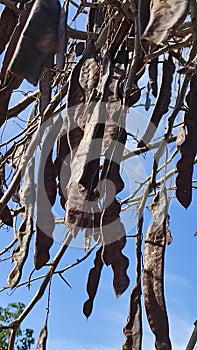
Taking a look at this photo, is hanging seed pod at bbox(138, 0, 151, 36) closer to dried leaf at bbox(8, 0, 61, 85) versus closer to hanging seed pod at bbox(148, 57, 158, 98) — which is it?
dried leaf at bbox(8, 0, 61, 85)

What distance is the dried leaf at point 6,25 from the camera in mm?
1099

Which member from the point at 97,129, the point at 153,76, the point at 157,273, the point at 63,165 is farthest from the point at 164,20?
the point at 153,76

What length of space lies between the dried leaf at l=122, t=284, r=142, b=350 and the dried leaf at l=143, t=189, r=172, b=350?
59 mm

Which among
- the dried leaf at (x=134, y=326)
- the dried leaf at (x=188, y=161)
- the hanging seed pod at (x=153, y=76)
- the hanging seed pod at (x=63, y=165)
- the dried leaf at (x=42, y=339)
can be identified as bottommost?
the dried leaf at (x=134, y=326)

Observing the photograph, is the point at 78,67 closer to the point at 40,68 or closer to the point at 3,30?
the point at 3,30

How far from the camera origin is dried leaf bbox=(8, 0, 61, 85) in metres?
0.62

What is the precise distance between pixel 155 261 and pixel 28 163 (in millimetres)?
299

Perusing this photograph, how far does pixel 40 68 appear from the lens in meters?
0.63

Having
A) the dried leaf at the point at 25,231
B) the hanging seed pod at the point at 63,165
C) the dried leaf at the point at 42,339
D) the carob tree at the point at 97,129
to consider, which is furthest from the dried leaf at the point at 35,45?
the dried leaf at the point at 42,339

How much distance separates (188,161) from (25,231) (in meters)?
0.32

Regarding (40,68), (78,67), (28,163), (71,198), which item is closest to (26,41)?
(40,68)

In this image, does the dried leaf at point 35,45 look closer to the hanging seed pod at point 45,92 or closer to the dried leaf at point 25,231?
the hanging seed pod at point 45,92

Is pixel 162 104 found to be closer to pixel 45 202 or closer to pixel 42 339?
Result: pixel 45 202

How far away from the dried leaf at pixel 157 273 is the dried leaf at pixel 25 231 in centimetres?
19
